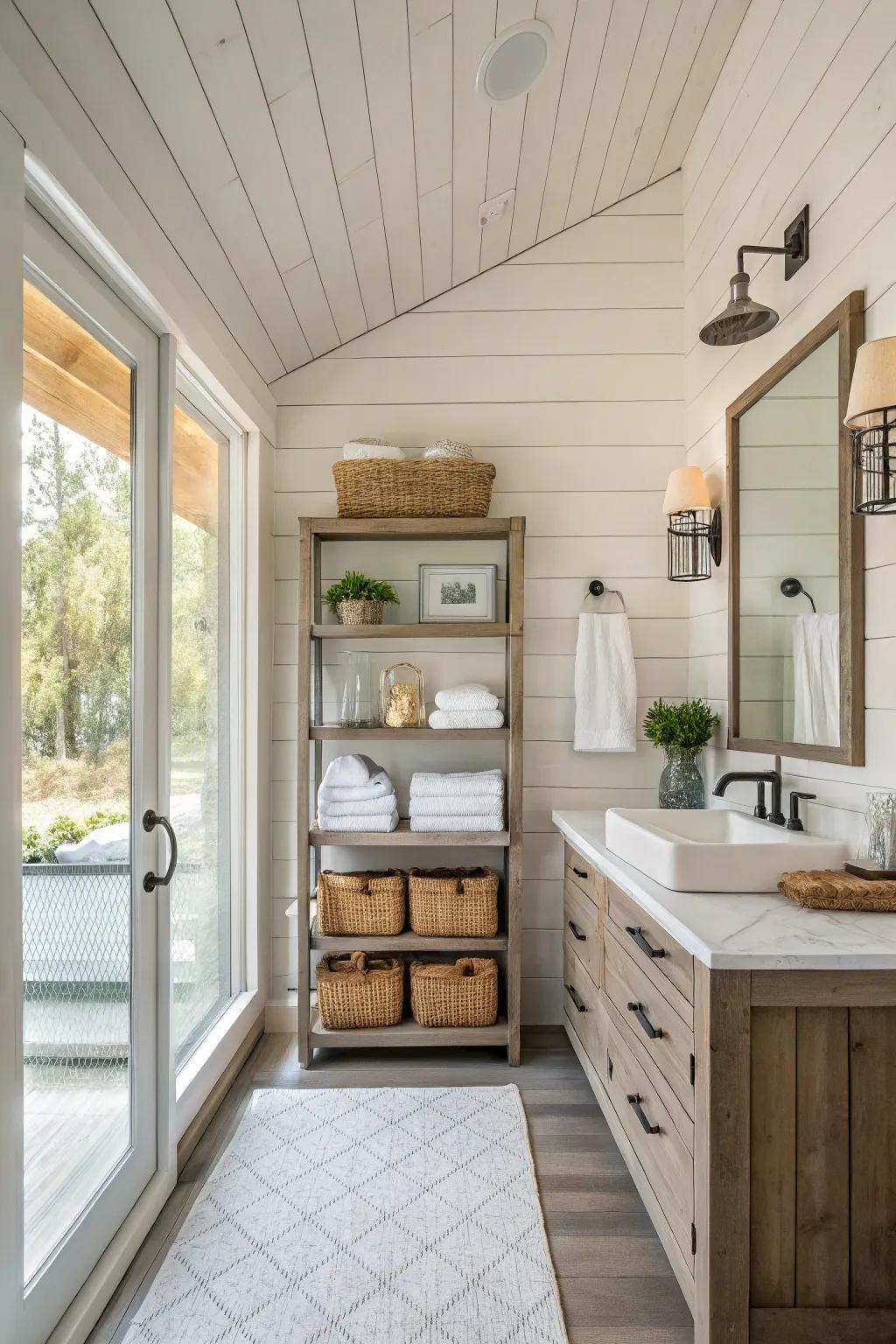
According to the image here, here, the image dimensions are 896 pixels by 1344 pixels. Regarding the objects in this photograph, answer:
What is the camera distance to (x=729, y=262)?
2.61 m

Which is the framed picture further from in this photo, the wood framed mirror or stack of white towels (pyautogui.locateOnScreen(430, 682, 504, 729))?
the wood framed mirror

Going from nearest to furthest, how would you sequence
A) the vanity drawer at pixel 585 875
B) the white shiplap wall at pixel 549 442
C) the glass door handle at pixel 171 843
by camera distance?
the glass door handle at pixel 171 843, the vanity drawer at pixel 585 875, the white shiplap wall at pixel 549 442

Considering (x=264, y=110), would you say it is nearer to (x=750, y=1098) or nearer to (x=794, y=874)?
(x=794, y=874)

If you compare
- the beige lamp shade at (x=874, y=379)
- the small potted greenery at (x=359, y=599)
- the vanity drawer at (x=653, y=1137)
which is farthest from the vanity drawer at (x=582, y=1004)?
the beige lamp shade at (x=874, y=379)

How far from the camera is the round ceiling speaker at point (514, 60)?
2096mm

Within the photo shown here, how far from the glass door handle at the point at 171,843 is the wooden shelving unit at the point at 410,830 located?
796 millimetres

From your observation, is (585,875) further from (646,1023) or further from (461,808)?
(646,1023)

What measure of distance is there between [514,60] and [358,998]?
275 cm

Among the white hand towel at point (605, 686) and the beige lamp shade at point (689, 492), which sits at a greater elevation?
the beige lamp shade at point (689, 492)

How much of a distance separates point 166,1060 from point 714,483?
2274mm

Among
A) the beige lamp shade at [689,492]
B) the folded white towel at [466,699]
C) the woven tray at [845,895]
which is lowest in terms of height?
the woven tray at [845,895]

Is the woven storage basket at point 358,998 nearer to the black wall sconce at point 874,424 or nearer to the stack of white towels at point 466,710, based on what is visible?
the stack of white towels at point 466,710

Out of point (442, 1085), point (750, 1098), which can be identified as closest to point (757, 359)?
point (750, 1098)

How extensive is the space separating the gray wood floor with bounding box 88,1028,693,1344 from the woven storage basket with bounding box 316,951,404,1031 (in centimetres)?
14
